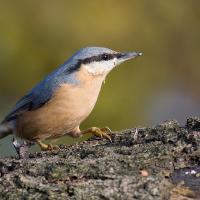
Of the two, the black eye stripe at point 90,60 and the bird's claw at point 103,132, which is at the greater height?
the black eye stripe at point 90,60

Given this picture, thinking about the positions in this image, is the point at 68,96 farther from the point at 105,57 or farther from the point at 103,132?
the point at 103,132

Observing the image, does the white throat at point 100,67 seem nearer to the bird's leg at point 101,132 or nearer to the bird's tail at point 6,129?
the bird's leg at point 101,132

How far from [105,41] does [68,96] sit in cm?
73

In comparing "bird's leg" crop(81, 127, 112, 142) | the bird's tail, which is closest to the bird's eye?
"bird's leg" crop(81, 127, 112, 142)

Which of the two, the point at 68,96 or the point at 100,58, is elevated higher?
the point at 100,58

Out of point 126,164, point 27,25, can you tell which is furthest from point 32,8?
point 126,164

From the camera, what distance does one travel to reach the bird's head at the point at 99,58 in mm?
4848

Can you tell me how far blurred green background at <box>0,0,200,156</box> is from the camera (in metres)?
5.10

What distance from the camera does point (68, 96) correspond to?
15.6ft

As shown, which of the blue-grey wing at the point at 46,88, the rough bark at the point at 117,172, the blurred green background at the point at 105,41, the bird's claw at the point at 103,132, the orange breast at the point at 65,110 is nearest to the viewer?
the rough bark at the point at 117,172

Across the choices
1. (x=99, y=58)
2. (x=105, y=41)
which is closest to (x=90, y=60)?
(x=99, y=58)

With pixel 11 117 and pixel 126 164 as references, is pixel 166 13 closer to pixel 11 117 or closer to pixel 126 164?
pixel 11 117

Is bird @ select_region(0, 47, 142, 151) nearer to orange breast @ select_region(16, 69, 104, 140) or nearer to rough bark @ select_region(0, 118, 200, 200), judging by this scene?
orange breast @ select_region(16, 69, 104, 140)

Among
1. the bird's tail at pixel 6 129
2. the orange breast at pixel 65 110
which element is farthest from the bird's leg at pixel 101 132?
the bird's tail at pixel 6 129
